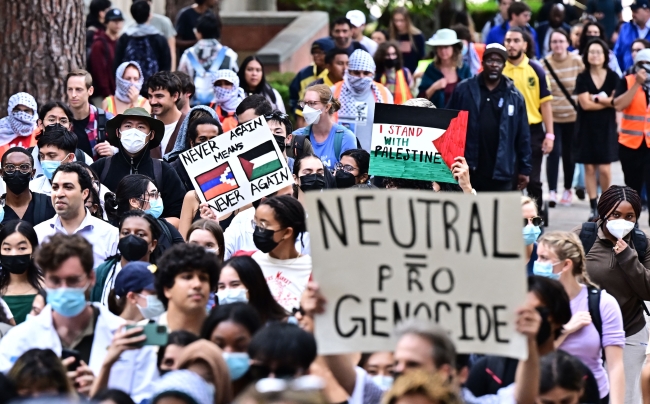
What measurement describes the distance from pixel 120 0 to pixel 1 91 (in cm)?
723

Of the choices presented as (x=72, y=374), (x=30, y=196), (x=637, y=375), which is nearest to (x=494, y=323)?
(x=72, y=374)

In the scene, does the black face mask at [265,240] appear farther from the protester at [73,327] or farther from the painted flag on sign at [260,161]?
the painted flag on sign at [260,161]

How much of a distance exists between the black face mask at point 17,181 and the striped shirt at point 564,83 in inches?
308

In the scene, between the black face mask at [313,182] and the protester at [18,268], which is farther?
the black face mask at [313,182]

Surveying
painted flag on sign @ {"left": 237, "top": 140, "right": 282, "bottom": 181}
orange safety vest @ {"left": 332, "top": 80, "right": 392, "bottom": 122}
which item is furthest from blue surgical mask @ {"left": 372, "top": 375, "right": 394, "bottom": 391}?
orange safety vest @ {"left": 332, "top": 80, "right": 392, "bottom": 122}

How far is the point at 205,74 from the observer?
46.9 ft

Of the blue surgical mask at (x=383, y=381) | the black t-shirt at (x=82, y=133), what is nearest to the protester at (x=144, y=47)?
the black t-shirt at (x=82, y=133)

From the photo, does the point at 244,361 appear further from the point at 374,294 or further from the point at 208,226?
the point at 208,226

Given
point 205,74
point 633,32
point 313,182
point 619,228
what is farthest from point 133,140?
point 633,32

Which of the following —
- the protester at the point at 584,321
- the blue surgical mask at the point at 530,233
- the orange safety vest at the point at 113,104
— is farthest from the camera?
the orange safety vest at the point at 113,104

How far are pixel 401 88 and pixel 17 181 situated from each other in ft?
21.0

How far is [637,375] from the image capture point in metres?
7.61

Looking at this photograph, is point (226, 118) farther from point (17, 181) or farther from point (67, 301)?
point (67, 301)

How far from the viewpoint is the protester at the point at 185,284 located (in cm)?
605
